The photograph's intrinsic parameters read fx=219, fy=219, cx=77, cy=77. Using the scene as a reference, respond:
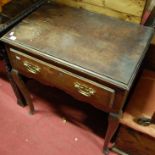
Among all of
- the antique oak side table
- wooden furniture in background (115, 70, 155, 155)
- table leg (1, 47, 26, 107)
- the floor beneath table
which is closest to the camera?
the antique oak side table

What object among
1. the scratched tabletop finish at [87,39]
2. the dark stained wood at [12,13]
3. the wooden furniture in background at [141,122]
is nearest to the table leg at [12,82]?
the dark stained wood at [12,13]

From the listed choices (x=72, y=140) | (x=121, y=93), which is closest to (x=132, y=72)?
(x=121, y=93)

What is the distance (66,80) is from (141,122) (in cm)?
42

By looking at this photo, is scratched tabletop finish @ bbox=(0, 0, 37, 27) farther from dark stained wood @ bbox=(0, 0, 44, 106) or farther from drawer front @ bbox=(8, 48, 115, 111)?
drawer front @ bbox=(8, 48, 115, 111)

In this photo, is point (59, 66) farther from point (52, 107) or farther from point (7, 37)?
point (52, 107)

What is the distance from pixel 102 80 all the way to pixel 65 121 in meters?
0.70

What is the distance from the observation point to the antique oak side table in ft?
2.97

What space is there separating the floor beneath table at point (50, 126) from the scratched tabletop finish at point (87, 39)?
646 millimetres

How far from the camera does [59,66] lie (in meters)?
0.97

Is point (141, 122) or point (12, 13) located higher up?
point (12, 13)

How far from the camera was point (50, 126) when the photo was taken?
1459 mm

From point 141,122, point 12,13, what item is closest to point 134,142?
point 141,122

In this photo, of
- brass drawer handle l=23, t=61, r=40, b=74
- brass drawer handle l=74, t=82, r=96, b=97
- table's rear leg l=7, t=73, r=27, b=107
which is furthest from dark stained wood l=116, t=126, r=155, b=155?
table's rear leg l=7, t=73, r=27, b=107

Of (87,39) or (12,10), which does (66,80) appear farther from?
(12,10)
